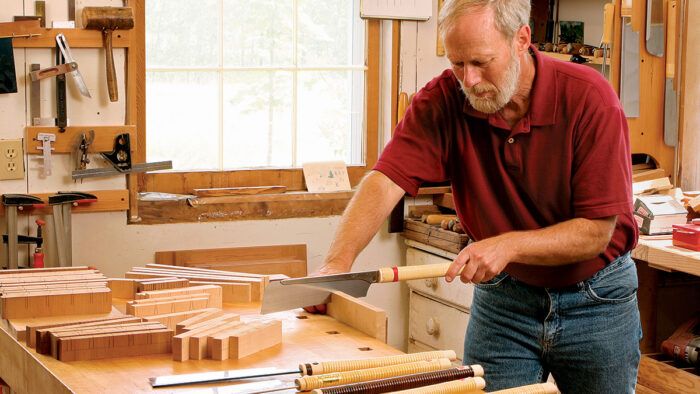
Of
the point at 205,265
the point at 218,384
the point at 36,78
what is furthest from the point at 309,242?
the point at 218,384

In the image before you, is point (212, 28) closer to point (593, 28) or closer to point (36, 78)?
point (36, 78)

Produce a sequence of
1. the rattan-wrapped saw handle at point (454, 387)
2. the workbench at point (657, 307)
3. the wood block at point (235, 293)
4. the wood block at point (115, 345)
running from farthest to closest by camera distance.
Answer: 1. the workbench at point (657, 307)
2. the wood block at point (235, 293)
3. the wood block at point (115, 345)
4. the rattan-wrapped saw handle at point (454, 387)

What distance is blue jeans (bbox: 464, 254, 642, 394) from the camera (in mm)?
2535

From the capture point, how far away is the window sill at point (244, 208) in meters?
4.12

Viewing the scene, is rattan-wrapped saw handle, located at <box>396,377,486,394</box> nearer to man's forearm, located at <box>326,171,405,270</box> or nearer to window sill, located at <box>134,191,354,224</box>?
man's forearm, located at <box>326,171,405,270</box>

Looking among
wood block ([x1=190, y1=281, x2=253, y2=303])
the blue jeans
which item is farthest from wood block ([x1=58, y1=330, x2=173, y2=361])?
the blue jeans

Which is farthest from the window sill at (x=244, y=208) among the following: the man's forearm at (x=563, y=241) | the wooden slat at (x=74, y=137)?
the man's forearm at (x=563, y=241)

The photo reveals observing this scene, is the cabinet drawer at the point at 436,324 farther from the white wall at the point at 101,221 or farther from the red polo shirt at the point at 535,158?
the red polo shirt at the point at 535,158

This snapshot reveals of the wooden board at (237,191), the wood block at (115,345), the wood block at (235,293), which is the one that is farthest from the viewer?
the wooden board at (237,191)

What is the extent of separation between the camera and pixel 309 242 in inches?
173

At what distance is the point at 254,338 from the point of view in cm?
239

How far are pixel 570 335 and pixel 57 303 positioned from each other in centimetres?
131

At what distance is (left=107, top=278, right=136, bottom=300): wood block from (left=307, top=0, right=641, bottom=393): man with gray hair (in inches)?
28.3

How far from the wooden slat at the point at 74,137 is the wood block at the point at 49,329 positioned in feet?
4.97
